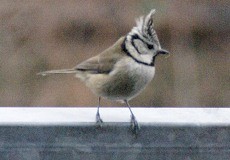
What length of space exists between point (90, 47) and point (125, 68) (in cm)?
300

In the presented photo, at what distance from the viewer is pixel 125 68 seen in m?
4.01

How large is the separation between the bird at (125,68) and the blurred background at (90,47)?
2.48 m

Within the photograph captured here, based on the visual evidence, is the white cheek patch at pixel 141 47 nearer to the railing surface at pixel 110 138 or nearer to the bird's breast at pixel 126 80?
the bird's breast at pixel 126 80

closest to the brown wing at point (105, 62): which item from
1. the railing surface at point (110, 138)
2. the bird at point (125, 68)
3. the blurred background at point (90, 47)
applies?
the bird at point (125, 68)

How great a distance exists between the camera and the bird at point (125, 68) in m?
3.97

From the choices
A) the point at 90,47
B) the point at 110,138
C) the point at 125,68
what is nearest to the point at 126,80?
the point at 125,68

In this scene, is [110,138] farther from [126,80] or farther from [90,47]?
[90,47]

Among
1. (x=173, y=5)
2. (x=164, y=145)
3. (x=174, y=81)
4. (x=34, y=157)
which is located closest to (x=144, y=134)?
(x=164, y=145)

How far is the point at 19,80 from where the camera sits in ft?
22.4

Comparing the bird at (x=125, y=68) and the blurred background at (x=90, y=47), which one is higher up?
the bird at (x=125, y=68)

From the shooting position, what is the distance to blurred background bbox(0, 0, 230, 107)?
673 cm

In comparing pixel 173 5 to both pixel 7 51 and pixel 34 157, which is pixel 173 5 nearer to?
pixel 7 51

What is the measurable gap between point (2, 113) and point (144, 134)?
365 mm

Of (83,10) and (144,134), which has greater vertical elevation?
(144,134)
